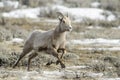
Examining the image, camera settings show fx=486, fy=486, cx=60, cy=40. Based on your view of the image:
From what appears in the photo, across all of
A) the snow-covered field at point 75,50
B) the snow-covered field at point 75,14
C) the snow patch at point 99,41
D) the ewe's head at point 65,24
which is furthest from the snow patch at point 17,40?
the snow-covered field at point 75,14

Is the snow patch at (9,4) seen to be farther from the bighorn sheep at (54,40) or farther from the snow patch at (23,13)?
the bighorn sheep at (54,40)

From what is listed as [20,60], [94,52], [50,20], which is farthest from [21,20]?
[20,60]

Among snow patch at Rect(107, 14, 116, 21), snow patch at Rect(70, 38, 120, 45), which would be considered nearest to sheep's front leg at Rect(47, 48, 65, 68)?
snow patch at Rect(70, 38, 120, 45)

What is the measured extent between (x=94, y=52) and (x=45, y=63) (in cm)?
347

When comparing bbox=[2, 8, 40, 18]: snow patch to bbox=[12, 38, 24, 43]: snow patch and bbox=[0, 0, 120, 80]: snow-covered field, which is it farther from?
bbox=[12, 38, 24, 43]: snow patch

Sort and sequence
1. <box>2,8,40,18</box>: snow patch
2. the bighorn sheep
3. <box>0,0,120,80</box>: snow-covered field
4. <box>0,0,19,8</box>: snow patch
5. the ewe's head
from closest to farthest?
<box>0,0,120,80</box>: snow-covered field, the bighorn sheep, the ewe's head, <box>2,8,40,18</box>: snow patch, <box>0,0,19,8</box>: snow patch

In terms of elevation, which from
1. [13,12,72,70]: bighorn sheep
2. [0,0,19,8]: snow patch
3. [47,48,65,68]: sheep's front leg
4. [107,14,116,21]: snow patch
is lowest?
[0,0,19,8]: snow patch

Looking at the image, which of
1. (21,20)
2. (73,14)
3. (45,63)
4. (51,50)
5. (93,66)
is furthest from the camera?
(73,14)

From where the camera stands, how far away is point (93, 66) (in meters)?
13.7

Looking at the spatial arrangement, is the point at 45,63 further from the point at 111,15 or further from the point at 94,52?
the point at 111,15

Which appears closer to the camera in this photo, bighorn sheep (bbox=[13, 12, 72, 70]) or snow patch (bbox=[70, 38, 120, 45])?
bighorn sheep (bbox=[13, 12, 72, 70])

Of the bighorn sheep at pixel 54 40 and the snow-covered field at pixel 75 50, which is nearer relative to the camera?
the snow-covered field at pixel 75 50

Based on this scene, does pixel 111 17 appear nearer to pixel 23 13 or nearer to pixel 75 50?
pixel 23 13

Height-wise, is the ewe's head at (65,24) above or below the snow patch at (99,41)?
above
